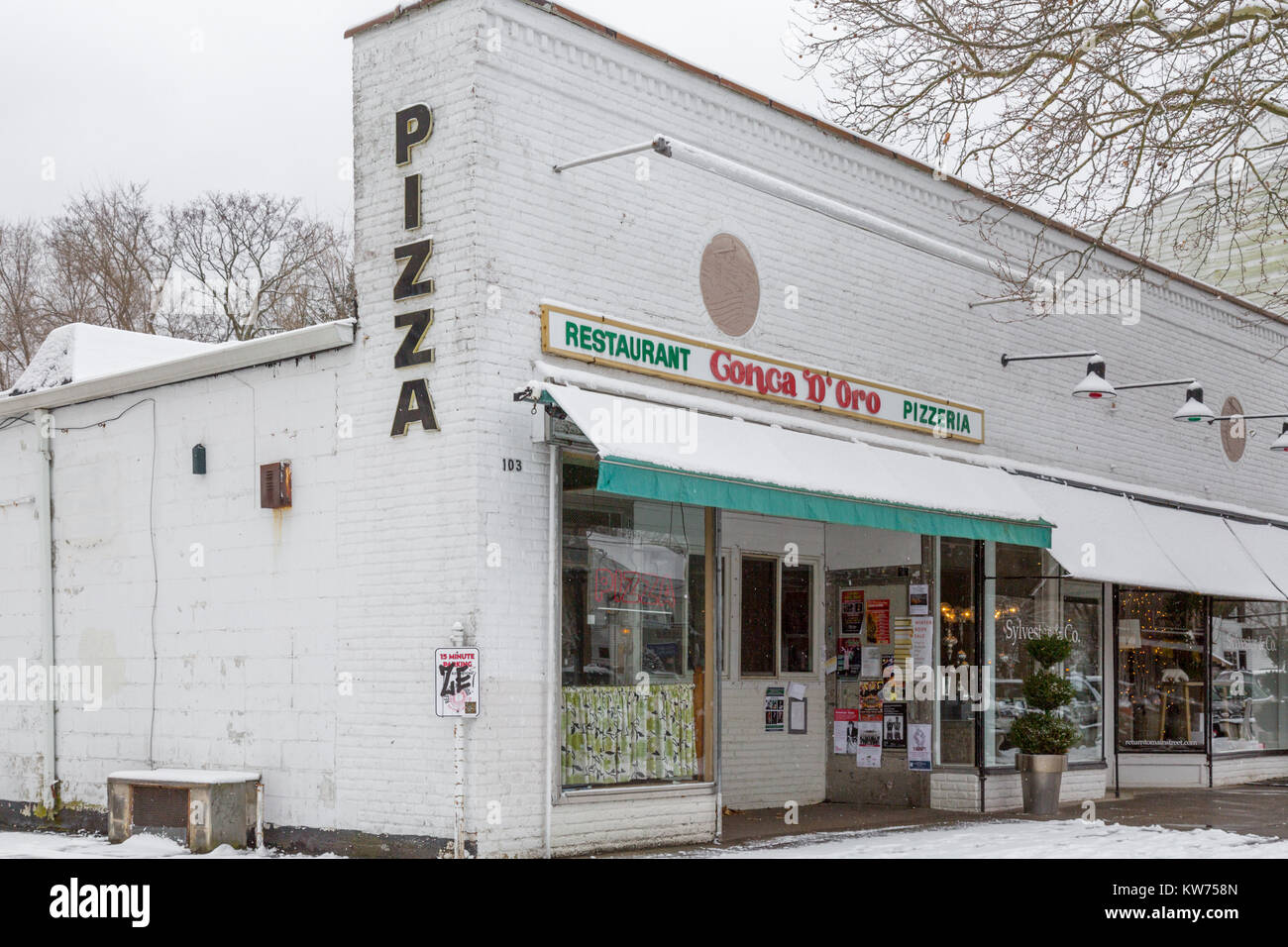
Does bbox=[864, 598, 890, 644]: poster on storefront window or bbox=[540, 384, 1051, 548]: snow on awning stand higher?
bbox=[540, 384, 1051, 548]: snow on awning

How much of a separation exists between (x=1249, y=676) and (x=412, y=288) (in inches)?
573

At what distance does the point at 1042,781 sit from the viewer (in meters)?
14.1

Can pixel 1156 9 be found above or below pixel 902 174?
above

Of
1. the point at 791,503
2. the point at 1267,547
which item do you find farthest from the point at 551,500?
the point at 1267,547

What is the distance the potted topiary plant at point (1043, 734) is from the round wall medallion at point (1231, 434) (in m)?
7.82

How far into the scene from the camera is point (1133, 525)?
16781mm

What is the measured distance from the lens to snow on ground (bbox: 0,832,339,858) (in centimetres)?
1045

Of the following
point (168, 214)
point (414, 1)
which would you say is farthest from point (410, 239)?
point (168, 214)

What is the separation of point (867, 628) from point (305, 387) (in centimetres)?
702

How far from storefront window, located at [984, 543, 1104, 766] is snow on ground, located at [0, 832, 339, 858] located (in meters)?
7.83

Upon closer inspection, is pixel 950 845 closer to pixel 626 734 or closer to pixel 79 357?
pixel 626 734

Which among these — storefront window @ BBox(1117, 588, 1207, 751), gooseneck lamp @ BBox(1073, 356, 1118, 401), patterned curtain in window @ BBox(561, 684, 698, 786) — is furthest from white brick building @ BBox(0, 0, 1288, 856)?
storefront window @ BBox(1117, 588, 1207, 751)

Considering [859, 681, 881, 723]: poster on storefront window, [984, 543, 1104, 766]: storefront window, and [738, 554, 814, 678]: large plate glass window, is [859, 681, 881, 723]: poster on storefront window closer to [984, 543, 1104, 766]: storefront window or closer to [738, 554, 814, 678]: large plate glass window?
[738, 554, 814, 678]: large plate glass window
